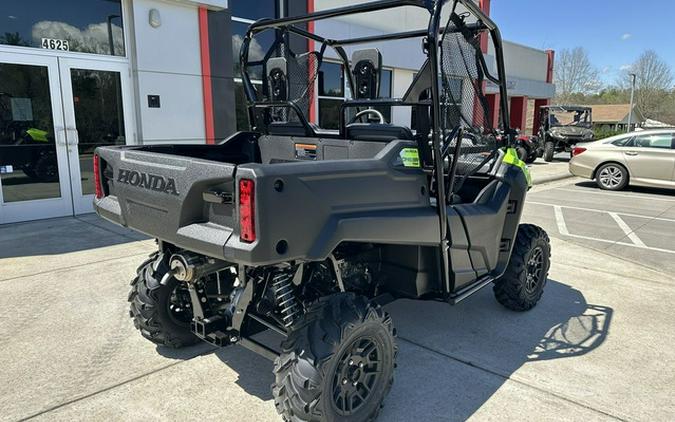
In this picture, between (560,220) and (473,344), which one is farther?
(560,220)

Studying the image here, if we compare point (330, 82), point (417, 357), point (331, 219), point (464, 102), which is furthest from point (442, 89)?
point (330, 82)

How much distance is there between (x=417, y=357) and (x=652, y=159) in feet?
35.2

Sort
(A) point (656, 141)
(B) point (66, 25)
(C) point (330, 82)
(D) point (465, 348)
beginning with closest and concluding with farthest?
(D) point (465, 348)
(B) point (66, 25)
(A) point (656, 141)
(C) point (330, 82)

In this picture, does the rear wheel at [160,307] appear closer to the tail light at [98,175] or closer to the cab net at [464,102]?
the tail light at [98,175]

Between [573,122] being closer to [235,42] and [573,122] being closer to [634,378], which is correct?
[235,42]

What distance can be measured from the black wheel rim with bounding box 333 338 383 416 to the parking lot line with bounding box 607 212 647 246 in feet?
19.2

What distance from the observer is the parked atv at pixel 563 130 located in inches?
763

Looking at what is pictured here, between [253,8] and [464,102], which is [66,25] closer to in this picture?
[253,8]

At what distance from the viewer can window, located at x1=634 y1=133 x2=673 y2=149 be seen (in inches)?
446

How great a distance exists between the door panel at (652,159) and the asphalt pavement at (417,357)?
694 cm

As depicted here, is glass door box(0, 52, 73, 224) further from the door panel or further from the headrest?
the door panel

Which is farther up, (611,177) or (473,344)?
(611,177)

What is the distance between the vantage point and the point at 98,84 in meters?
8.15

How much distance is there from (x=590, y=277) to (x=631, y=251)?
5.59 feet
